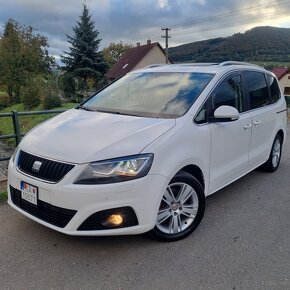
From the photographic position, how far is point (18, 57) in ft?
129

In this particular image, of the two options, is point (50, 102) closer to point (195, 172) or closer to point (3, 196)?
point (3, 196)

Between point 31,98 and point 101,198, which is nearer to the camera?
point 101,198

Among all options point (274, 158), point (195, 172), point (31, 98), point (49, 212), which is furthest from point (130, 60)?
point (49, 212)

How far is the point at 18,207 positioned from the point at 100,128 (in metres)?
1.09

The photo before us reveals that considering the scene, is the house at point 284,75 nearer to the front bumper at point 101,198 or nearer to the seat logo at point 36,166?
the front bumper at point 101,198

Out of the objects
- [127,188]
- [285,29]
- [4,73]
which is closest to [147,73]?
[127,188]

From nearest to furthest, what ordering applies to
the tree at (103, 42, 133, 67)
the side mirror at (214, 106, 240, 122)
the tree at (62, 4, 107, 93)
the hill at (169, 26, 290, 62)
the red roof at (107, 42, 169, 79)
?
the side mirror at (214, 106, 240, 122), the tree at (62, 4, 107, 93), the red roof at (107, 42, 169, 79), the hill at (169, 26, 290, 62), the tree at (103, 42, 133, 67)

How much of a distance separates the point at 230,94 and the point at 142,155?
181 centimetres

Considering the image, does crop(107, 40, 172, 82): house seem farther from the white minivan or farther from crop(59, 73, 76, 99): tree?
the white minivan

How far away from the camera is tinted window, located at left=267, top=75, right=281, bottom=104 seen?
218 inches

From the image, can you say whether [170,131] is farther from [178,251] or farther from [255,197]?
[255,197]

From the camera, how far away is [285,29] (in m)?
57.4

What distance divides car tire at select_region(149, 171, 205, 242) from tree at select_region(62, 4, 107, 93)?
33879mm

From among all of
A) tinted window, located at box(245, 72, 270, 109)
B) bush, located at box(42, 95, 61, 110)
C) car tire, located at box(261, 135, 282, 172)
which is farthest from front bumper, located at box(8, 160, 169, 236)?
bush, located at box(42, 95, 61, 110)
